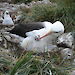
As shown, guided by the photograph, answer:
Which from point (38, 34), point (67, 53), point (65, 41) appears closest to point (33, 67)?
point (67, 53)

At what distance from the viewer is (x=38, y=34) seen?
18.1 ft

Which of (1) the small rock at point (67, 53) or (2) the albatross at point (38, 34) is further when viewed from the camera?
Answer: (2) the albatross at point (38, 34)

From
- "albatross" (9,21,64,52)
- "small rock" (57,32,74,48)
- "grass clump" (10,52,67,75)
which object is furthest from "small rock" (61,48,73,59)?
"grass clump" (10,52,67,75)

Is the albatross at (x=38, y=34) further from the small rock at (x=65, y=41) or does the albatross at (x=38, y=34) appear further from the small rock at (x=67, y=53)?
the small rock at (x=67, y=53)

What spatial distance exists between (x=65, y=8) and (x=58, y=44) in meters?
1.36

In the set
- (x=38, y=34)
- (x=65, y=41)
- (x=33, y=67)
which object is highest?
(x=38, y=34)

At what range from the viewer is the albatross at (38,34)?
5488mm

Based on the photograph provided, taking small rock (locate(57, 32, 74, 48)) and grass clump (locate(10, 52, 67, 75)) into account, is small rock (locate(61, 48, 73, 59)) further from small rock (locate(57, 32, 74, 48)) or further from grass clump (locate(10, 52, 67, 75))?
grass clump (locate(10, 52, 67, 75))

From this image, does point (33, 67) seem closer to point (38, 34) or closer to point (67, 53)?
point (67, 53)

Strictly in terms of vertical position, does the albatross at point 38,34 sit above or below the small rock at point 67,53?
above

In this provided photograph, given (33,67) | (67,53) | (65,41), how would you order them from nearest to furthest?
(33,67) → (67,53) → (65,41)

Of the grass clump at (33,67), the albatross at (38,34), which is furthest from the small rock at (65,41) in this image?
the grass clump at (33,67)

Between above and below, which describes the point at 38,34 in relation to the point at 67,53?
above

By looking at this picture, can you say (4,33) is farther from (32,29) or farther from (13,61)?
(13,61)
